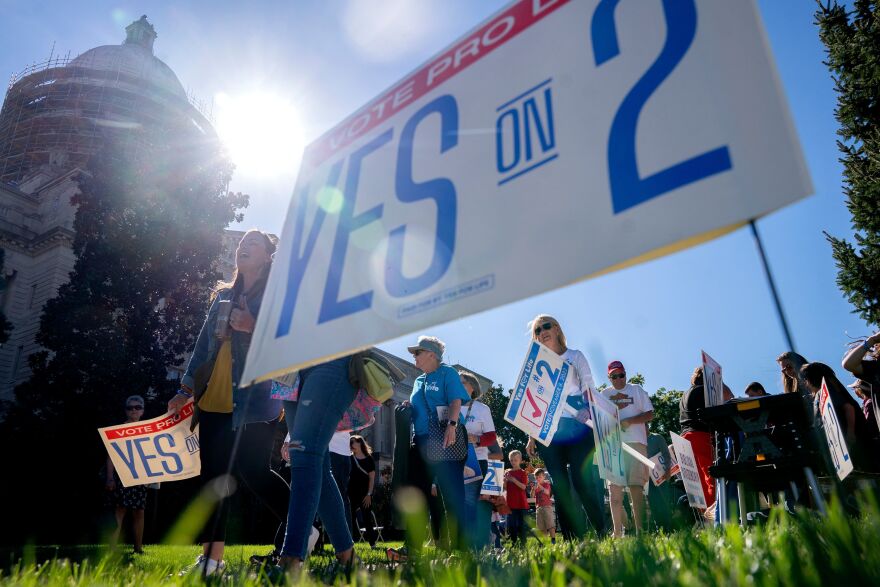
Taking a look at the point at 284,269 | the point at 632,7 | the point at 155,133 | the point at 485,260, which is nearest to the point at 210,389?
the point at 284,269

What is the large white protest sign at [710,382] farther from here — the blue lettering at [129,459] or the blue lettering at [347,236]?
the blue lettering at [129,459]

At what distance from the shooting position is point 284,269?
2641mm

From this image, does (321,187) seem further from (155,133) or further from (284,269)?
(155,133)

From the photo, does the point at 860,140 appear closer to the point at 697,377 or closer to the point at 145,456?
the point at 697,377

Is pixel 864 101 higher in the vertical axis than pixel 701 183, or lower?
higher

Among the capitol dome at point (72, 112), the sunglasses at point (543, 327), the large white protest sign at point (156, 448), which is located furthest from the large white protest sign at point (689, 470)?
the capitol dome at point (72, 112)

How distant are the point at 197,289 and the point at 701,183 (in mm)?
21363

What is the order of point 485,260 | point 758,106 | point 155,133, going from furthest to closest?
point 155,133 → point 485,260 → point 758,106

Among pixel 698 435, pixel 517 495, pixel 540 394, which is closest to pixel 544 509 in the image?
pixel 517 495

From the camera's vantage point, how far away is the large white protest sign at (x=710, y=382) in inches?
166

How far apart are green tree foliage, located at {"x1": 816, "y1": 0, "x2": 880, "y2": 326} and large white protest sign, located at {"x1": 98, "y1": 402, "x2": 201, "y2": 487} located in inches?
678

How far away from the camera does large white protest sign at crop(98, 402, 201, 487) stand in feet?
12.2

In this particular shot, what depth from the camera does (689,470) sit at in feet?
17.9

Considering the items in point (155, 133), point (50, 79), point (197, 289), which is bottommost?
point (197, 289)
